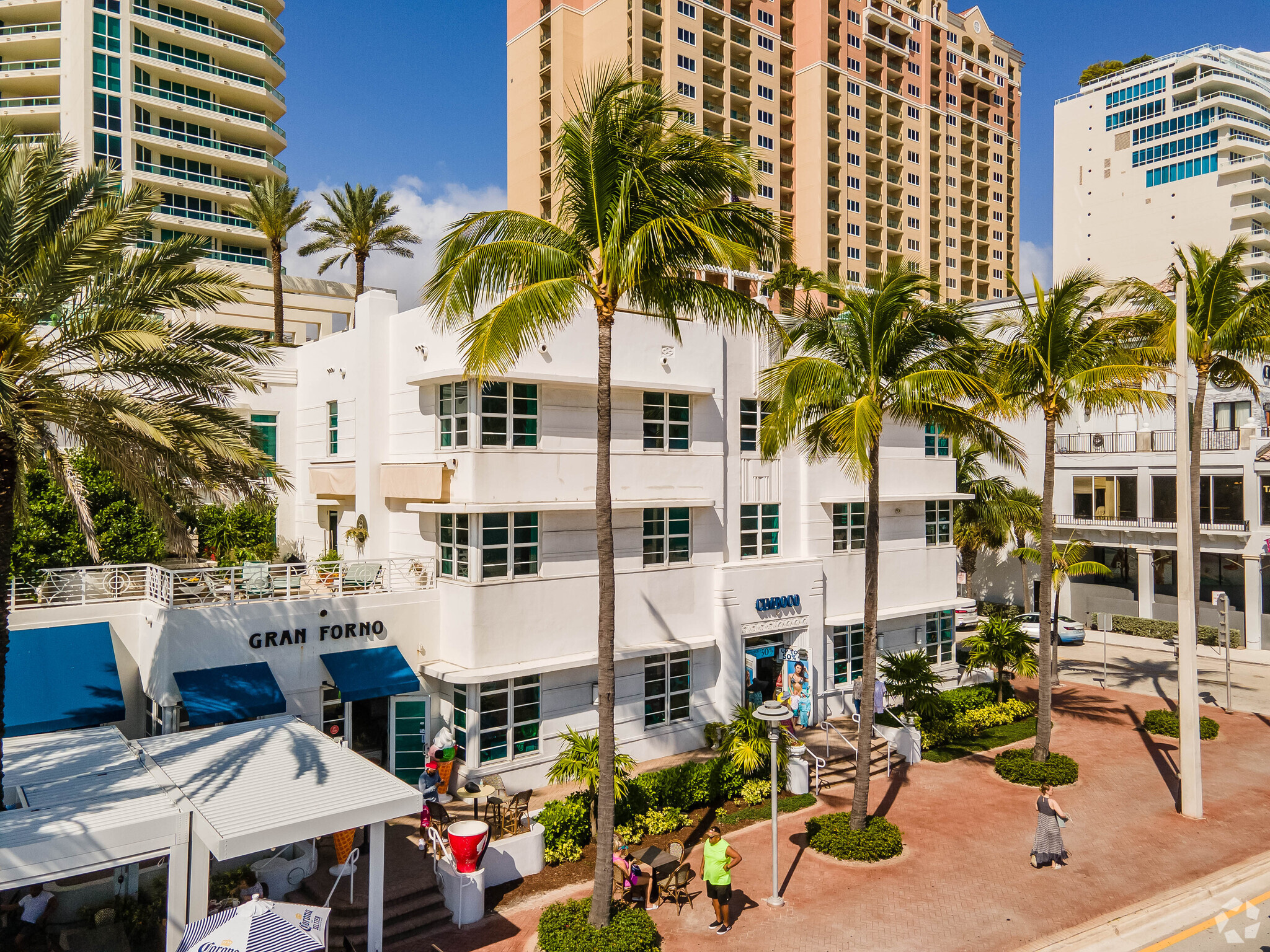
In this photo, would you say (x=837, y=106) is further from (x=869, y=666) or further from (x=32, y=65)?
(x=869, y=666)

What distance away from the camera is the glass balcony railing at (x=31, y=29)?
167 feet

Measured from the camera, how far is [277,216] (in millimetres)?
41688

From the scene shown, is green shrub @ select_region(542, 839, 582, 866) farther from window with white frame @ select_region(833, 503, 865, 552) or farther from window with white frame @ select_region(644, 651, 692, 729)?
window with white frame @ select_region(833, 503, 865, 552)

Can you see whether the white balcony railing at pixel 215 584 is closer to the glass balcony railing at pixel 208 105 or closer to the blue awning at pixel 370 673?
the blue awning at pixel 370 673

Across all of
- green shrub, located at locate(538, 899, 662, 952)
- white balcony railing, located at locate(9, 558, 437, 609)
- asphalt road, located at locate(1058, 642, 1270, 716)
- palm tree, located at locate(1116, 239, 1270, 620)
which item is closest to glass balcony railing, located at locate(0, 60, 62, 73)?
white balcony railing, located at locate(9, 558, 437, 609)

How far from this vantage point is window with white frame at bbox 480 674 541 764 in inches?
758

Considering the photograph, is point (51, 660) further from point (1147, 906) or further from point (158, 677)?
point (1147, 906)

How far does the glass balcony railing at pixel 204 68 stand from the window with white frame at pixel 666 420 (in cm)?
A: 4901

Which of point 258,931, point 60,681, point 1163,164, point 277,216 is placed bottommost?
point 258,931

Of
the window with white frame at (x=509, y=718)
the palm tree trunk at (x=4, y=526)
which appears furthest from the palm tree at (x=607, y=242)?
the window with white frame at (x=509, y=718)

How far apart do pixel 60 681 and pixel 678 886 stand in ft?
40.3

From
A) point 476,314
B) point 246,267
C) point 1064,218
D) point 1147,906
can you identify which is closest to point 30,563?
point 476,314

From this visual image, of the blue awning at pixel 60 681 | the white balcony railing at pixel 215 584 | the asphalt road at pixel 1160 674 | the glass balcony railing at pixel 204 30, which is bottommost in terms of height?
the asphalt road at pixel 1160 674

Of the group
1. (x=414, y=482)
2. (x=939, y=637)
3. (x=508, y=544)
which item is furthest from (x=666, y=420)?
(x=939, y=637)
